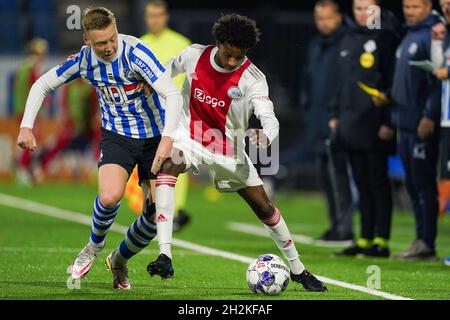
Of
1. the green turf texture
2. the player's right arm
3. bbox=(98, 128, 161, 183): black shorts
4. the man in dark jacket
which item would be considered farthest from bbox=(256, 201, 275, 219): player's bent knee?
the man in dark jacket

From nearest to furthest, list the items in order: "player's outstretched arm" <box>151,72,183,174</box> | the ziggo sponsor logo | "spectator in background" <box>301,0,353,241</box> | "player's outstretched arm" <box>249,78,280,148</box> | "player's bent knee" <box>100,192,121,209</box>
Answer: "player's outstretched arm" <box>249,78,280,148</box>
"player's outstretched arm" <box>151,72,183,174</box>
"player's bent knee" <box>100,192,121,209</box>
the ziggo sponsor logo
"spectator in background" <box>301,0,353,241</box>

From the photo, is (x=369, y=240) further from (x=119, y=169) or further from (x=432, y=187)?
(x=119, y=169)

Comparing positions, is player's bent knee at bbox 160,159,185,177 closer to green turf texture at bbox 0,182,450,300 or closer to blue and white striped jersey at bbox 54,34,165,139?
blue and white striped jersey at bbox 54,34,165,139

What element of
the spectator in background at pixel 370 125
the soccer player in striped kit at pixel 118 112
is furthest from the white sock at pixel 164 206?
the spectator in background at pixel 370 125

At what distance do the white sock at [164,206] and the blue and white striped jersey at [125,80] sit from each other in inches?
22.4

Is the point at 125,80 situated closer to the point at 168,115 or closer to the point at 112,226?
the point at 168,115

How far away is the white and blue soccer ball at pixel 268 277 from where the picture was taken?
855 cm

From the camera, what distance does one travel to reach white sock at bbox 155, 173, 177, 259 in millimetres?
8383

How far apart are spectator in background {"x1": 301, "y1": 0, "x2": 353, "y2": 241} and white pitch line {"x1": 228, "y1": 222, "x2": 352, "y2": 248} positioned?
0.14 meters

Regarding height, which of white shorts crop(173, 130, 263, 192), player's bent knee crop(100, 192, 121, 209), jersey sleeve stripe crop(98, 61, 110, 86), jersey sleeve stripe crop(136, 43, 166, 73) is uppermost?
jersey sleeve stripe crop(136, 43, 166, 73)

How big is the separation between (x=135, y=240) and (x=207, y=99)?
3.63 ft

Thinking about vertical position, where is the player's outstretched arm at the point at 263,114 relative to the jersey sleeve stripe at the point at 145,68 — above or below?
below

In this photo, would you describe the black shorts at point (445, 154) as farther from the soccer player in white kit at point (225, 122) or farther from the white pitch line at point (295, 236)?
the soccer player in white kit at point (225, 122)
